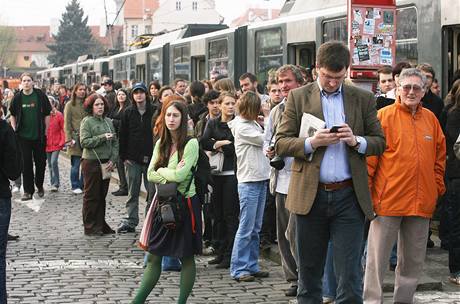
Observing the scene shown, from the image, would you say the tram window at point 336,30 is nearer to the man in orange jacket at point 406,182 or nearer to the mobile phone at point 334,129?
the man in orange jacket at point 406,182

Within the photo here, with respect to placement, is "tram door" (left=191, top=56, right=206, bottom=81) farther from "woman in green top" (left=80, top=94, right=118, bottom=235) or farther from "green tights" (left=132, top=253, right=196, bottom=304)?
"green tights" (left=132, top=253, right=196, bottom=304)

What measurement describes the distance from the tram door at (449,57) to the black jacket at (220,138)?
3.19 meters

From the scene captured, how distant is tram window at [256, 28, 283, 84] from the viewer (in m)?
17.3

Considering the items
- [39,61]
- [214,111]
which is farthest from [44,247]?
[39,61]

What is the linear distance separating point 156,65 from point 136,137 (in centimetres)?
1617

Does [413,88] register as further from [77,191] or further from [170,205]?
[77,191]

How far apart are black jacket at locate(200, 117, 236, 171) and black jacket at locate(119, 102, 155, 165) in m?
2.36

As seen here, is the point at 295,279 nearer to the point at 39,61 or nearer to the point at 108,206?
the point at 108,206

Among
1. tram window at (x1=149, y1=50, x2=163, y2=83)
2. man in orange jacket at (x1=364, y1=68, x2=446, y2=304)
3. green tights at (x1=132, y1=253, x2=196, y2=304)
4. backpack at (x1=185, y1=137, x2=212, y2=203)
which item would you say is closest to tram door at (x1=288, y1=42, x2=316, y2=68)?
backpack at (x1=185, y1=137, x2=212, y2=203)

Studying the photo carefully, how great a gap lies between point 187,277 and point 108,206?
319 inches

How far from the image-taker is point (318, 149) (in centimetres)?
632

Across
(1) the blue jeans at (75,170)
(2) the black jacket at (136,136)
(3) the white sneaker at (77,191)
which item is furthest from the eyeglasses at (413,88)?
(3) the white sneaker at (77,191)

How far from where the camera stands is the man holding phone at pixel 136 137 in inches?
494

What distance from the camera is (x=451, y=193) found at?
9.48 m
